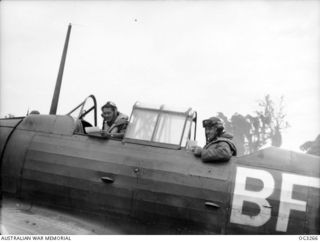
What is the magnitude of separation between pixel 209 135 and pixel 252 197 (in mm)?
1275

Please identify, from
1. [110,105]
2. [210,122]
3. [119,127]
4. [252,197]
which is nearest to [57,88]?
[110,105]

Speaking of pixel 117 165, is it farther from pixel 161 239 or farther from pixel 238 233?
pixel 238 233

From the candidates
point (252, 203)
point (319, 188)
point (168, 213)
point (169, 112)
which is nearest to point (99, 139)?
point (169, 112)

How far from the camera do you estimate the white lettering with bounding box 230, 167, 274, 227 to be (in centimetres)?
420

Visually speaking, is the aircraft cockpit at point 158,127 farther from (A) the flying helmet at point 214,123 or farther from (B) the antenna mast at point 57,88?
(B) the antenna mast at point 57,88

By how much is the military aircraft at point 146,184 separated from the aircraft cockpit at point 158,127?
16 millimetres

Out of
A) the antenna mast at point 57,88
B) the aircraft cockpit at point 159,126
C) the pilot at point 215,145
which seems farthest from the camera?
the antenna mast at point 57,88

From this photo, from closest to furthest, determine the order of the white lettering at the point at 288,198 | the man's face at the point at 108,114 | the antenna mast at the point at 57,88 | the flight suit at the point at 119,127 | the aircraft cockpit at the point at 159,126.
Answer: the white lettering at the point at 288,198
the aircraft cockpit at the point at 159,126
the flight suit at the point at 119,127
the man's face at the point at 108,114
the antenna mast at the point at 57,88

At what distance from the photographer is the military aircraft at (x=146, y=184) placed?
424cm

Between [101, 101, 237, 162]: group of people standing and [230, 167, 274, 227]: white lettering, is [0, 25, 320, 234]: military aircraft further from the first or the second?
[101, 101, 237, 162]: group of people standing

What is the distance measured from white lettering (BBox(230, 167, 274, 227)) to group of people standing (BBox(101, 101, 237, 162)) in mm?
388

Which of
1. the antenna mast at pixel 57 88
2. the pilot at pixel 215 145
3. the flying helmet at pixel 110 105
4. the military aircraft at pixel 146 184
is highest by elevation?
the antenna mast at pixel 57 88

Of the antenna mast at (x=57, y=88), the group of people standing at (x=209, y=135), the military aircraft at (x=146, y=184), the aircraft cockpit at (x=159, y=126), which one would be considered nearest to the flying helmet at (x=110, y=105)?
the group of people standing at (x=209, y=135)

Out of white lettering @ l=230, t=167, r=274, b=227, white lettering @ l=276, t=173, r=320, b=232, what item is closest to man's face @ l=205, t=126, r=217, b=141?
white lettering @ l=230, t=167, r=274, b=227
